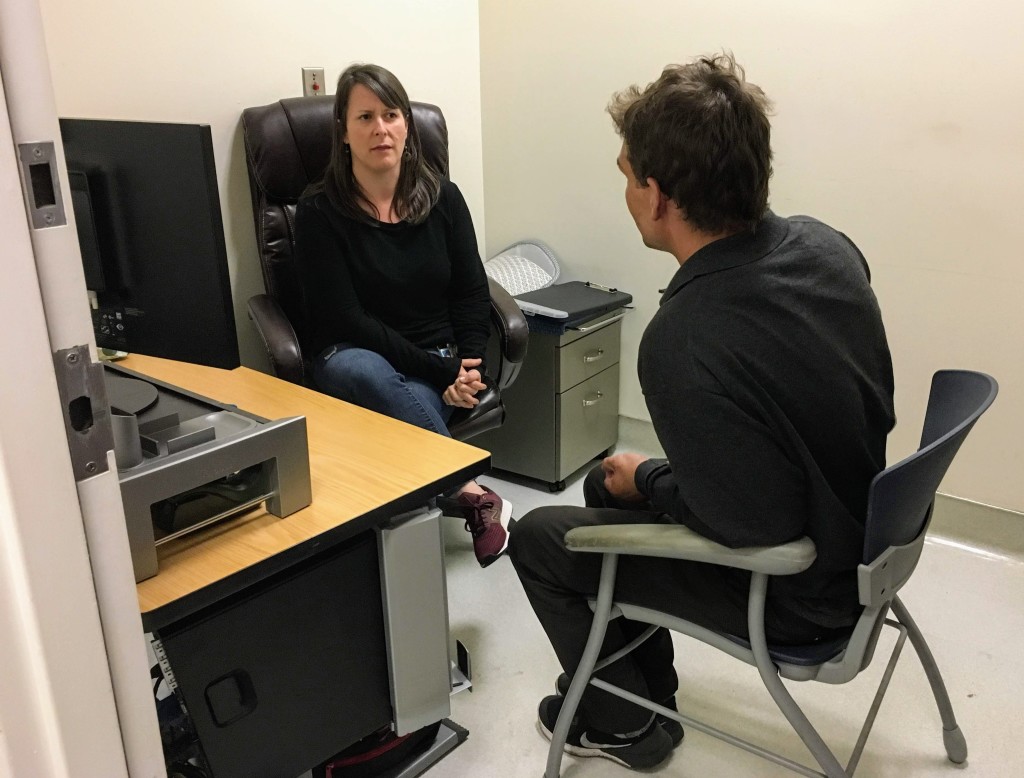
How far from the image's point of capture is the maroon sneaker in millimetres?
2027

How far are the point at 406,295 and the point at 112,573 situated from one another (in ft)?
5.11

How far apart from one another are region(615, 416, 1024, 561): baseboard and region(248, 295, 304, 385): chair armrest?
1.04 meters

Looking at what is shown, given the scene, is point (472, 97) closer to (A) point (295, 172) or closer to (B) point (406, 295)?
(A) point (295, 172)

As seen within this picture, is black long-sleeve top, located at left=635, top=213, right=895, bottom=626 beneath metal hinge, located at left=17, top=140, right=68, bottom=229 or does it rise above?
beneath

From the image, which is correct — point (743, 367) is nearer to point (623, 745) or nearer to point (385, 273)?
point (623, 745)

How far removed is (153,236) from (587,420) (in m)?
1.84

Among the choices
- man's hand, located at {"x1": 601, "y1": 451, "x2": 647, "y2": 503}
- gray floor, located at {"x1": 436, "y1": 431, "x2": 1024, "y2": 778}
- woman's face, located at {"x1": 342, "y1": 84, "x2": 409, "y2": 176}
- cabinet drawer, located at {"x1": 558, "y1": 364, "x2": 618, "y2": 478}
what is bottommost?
gray floor, located at {"x1": 436, "y1": 431, "x2": 1024, "y2": 778}

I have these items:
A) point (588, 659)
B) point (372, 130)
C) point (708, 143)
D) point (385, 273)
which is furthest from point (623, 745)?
point (372, 130)

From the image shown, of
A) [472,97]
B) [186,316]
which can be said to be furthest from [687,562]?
[472,97]

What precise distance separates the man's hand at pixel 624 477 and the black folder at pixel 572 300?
1028mm

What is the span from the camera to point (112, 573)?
695 mm

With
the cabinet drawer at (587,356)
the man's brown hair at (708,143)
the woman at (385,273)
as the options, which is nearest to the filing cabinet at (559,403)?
the cabinet drawer at (587,356)

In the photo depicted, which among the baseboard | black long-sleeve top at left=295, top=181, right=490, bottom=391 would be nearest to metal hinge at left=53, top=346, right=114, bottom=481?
black long-sleeve top at left=295, top=181, right=490, bottom=391

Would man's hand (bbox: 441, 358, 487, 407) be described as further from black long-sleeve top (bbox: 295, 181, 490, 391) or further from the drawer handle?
the drawer handle
